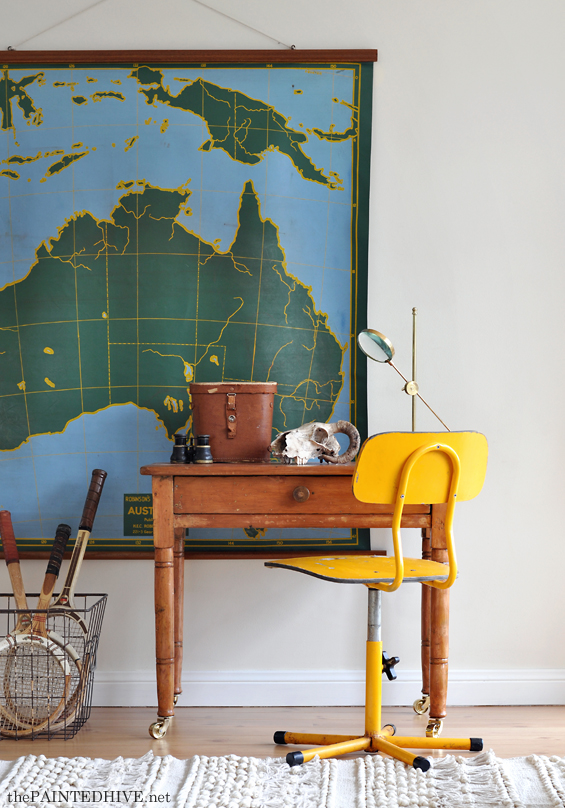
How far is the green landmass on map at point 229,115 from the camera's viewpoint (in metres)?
2.30

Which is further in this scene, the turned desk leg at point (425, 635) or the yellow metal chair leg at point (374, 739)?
the turned desk leg at point (425, 635)

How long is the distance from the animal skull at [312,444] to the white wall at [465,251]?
1.01ft

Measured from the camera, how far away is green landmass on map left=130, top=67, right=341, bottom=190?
230 centimetres

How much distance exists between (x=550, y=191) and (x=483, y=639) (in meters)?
1.64

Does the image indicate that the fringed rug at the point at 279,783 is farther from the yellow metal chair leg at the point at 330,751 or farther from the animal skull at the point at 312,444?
the animal skull at the point at 312,444

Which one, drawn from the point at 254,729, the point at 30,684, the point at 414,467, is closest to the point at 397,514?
the point at 414,467

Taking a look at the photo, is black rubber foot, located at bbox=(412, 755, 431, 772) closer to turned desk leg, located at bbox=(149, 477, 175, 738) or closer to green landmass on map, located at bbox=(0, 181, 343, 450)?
turned desk leg, located at bbox=(149, 477, 175, 738)

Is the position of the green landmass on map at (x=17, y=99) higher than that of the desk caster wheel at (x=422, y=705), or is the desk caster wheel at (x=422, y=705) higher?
the green landmass on map at (x=17, y=99)

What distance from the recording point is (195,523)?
183 cm

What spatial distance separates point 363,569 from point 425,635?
59 centimetres

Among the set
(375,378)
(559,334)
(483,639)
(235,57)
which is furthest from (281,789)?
(235,57)

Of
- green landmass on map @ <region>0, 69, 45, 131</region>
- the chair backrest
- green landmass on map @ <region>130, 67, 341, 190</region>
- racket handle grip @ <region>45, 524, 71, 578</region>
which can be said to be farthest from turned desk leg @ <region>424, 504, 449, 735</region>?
green landmass on map @ <region>0, 69, 45, 131</region>

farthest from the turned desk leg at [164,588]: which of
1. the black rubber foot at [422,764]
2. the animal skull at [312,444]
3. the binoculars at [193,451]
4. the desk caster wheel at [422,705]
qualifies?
the desk caster wheel at [422,705]

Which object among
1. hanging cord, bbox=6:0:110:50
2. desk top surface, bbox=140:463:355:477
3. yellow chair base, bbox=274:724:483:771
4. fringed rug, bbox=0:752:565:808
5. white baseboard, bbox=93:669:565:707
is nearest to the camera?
fringed rug, bbox=0:752:565:808
